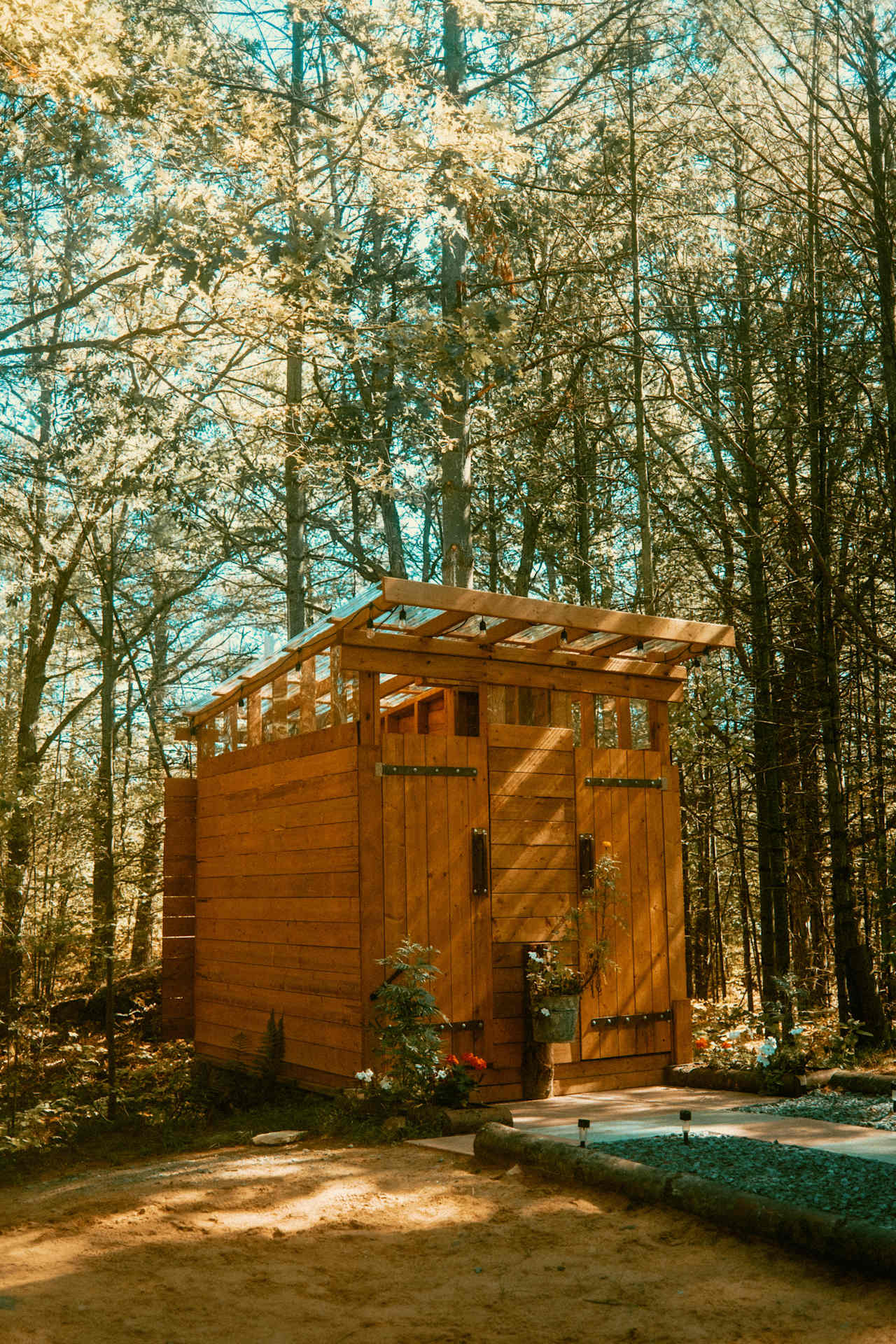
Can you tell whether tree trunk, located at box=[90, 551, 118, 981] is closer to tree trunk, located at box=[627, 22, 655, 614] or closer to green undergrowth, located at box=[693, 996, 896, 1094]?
green undergrowth, located at box=[693, 996, 896, 1094]

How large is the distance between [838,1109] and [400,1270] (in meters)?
3.05

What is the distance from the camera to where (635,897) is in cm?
730

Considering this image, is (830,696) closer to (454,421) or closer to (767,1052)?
(767,1052)

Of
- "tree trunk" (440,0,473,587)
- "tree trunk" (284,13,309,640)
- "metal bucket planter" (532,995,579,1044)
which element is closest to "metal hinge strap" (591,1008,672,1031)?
"metal bucket planter" (532,995,579,1044)

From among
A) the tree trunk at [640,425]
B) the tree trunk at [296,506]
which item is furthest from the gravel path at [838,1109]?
the tree trunk at [296,506]

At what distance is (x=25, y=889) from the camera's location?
9367 millimetres

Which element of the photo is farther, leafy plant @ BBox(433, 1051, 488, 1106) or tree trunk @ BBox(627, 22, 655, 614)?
tree trunk @ BBox(627, 22, 655, 614)

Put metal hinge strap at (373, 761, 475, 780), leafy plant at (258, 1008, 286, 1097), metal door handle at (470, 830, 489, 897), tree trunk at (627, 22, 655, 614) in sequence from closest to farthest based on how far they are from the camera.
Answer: metal hinge strap at (373, 761, 475, 780), metal door handle at (470, 830, 489, 897), leafy plant at (258, 1008, 286, 1097), tree trunk at (627, 22, 655, 614)

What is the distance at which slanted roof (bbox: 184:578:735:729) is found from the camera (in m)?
6.24

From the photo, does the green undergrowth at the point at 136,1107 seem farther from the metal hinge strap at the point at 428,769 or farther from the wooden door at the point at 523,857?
the metal hinge strap at the point at 428,769

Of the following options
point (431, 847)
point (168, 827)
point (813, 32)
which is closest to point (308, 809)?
point (431, 847)

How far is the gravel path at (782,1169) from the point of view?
12.5ft

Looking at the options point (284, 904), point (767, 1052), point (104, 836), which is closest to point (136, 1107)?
point (284, 904)

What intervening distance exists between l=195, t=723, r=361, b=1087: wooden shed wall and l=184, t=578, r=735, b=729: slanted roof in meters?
0.57
